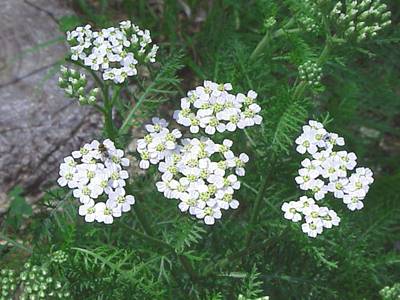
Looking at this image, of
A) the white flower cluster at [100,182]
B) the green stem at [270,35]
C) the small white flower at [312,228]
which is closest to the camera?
the white flower cluster at [100,182]

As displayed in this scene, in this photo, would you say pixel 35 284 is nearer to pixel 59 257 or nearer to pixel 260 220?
pixel 59 257

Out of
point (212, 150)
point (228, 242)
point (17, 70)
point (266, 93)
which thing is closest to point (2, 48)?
point (17, 70)

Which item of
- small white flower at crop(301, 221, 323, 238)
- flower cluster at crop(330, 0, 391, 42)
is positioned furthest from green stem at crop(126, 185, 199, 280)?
flower cluster at crop(330, 0, 391, 42)

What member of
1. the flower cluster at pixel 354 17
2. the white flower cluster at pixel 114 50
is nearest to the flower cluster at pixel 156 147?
the white flower cluster at pixel 114 50

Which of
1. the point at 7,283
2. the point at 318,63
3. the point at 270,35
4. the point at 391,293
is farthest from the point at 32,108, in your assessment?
the point at 391,293

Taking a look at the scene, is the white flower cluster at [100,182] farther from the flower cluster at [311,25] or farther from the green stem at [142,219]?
the flower cluster at [311,25]

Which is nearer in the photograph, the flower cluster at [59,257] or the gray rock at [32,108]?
the flower cluster at [59,257]

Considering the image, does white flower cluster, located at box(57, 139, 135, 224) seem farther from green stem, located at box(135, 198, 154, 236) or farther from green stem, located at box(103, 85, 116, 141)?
green stem, located at box(135, 198, 154, 236)
